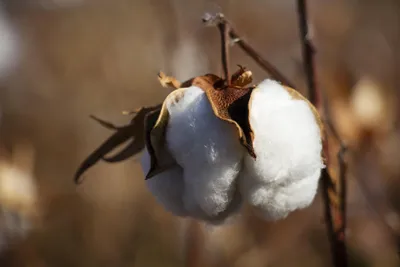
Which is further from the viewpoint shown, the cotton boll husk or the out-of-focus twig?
the out-of-focus twig

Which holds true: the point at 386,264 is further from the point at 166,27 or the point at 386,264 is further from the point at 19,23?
the point at 19,23

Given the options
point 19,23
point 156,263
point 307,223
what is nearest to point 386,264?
point 307,223

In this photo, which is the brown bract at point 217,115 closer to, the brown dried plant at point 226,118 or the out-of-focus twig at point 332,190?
the brown dried plant at point 226,118

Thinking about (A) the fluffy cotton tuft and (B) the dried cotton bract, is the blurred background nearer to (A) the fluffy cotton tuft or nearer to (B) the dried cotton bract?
(A) the fluffy cotton tuft

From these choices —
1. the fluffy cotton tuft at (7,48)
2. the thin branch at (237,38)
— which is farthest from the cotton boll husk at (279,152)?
the fluffy cotton tuft at (7,48)

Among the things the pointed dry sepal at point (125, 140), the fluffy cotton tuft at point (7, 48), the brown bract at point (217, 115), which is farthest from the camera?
the fluffy cotton tuft at point (7, 48)

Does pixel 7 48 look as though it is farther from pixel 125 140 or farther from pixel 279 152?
pixel 279 152

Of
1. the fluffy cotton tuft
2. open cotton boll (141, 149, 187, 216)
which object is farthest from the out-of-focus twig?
the fluffy cotton tuft
